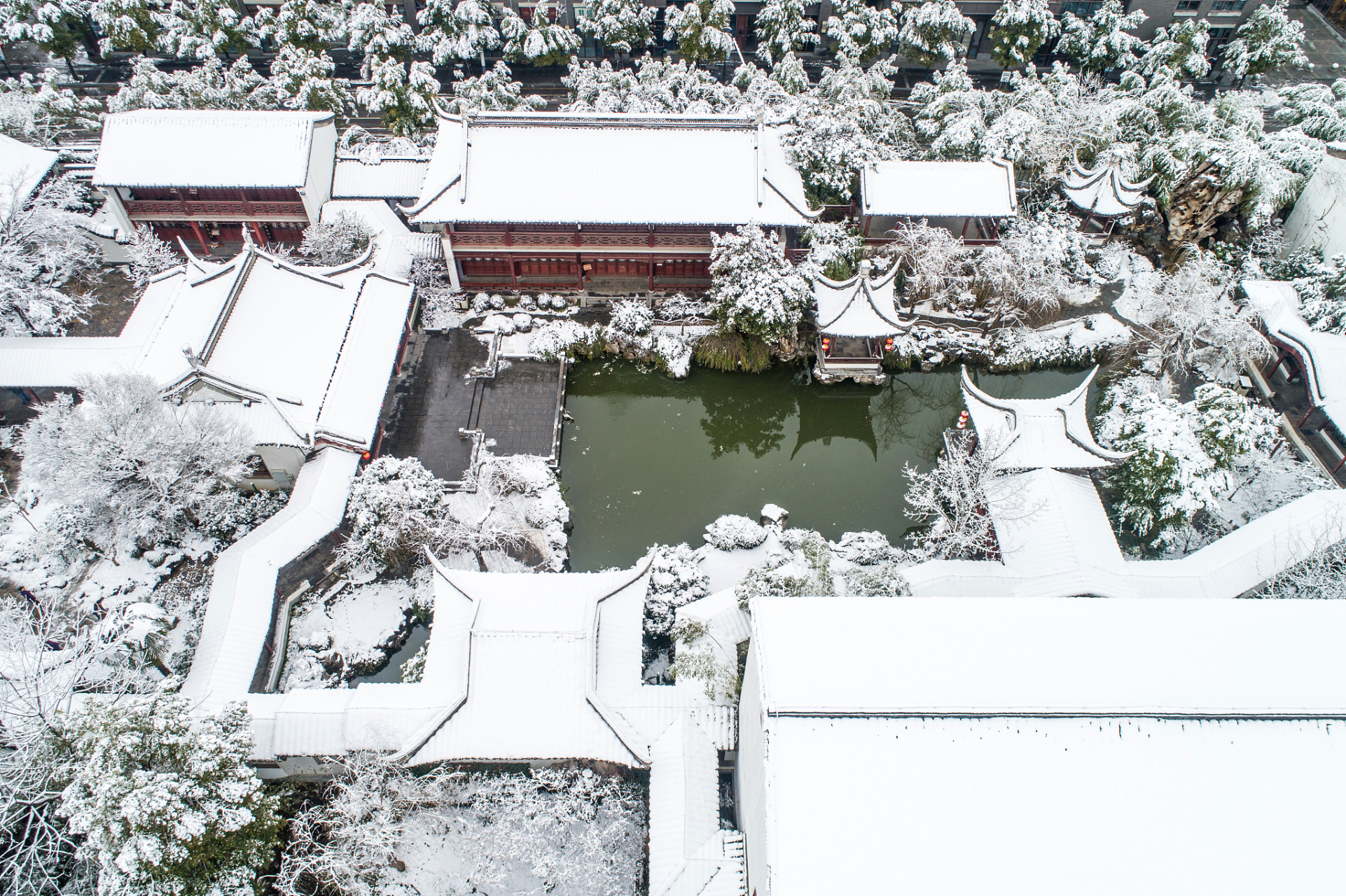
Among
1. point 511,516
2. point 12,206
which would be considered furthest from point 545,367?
point 12,206

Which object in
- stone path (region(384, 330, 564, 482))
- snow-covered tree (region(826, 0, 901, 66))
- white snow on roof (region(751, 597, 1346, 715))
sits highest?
snow-covered tree (region(826, 0, 901, 66))

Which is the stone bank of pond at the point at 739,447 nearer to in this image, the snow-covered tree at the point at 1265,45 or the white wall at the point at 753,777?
the white wall at the point at 753,777

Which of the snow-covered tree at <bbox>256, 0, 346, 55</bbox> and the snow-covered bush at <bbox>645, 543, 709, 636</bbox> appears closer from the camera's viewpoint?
the snow-covered bush at <bbox>645, 543, 709, 636</bbox>

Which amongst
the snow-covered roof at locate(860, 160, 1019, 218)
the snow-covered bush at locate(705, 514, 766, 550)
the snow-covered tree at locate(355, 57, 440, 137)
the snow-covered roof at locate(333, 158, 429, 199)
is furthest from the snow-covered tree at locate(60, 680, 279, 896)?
the snow-covered tree at locate(355, 57, 440, 137)

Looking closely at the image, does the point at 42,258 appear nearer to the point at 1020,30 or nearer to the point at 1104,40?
the point at 1020,30

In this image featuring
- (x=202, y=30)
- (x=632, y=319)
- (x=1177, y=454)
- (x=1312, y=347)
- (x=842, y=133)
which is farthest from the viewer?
(x=202, y=30)

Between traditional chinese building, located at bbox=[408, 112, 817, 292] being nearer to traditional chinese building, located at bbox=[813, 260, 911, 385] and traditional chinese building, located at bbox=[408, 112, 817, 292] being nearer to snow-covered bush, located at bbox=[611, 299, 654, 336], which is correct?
snow-covered bush, located at bbox=[611, 299, 654, 336]

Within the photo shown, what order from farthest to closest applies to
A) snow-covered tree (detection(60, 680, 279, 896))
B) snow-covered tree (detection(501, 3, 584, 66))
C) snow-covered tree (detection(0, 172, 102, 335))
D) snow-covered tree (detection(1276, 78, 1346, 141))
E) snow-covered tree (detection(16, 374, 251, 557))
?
snow-covered tree (detection(501, 3, 584, 66)) < snow-covered tree (detection(1276, 78, 1346, 141)) < snow-covered tree (detection(0, 172, 102, 335)) < snow-covered tree (detection(16, 374, 251, 557)) < snow-covered tree (detection(60, 680, 279, 896))

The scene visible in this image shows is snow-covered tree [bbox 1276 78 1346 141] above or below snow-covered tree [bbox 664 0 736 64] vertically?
below

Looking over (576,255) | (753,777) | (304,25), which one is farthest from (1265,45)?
(304,25)
